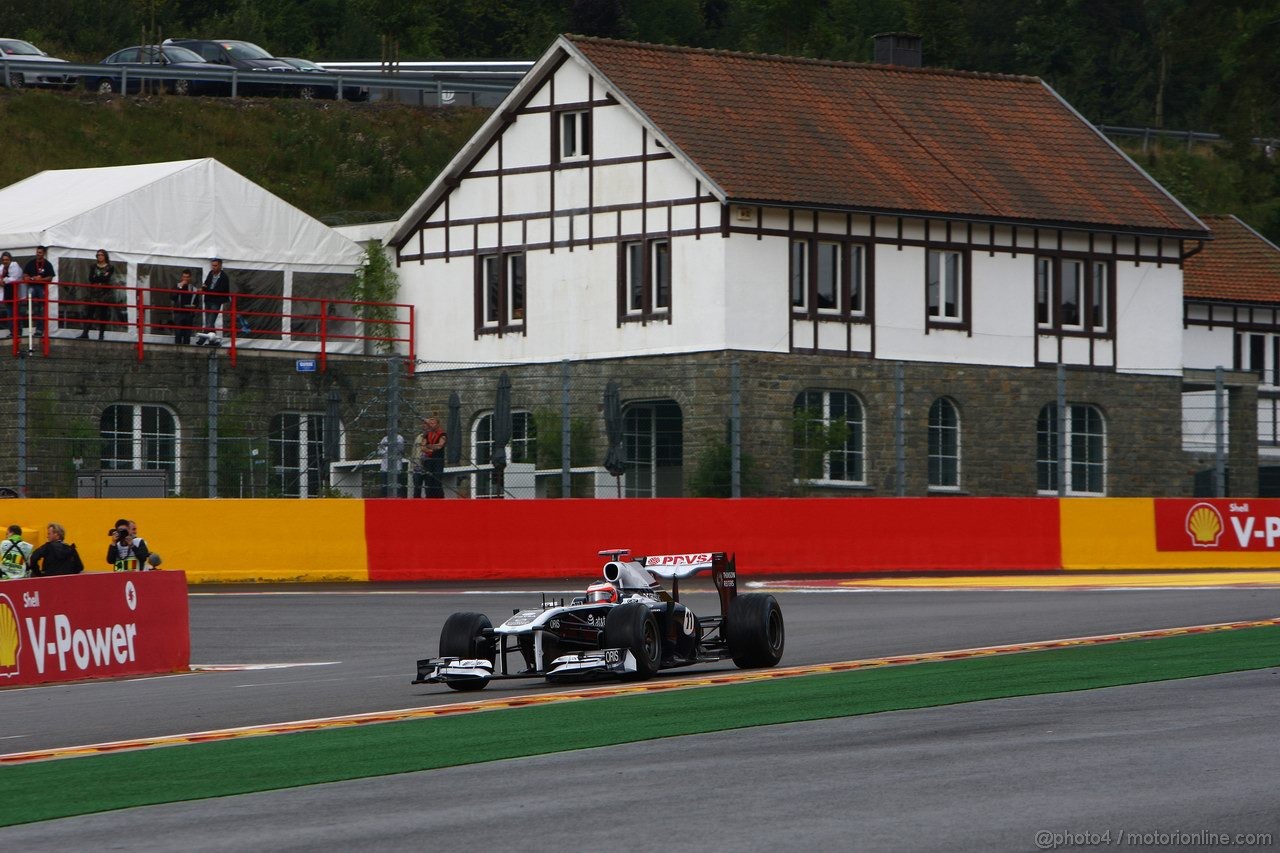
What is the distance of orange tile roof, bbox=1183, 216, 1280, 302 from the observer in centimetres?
5559

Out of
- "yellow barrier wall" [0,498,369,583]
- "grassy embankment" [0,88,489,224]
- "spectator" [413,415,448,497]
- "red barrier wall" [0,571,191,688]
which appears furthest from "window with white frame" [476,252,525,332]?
"red barrier wall" [0,571,191,688]

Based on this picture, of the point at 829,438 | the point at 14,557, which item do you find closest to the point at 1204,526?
the point at 829,438

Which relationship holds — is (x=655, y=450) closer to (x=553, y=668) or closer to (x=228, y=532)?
(x=228, y=532)

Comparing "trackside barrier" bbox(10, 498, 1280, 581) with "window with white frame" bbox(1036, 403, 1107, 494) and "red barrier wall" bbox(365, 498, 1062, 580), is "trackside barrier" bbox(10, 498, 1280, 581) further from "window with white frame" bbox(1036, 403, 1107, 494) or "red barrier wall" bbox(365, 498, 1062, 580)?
"window with white frame" bbox(1036, 403, 1107, 494)

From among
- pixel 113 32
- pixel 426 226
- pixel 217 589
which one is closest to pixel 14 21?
pixel 113 32

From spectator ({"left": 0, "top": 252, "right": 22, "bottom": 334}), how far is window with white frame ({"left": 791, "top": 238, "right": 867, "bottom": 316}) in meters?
14.0

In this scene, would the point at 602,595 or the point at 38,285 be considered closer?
the point at 602,595

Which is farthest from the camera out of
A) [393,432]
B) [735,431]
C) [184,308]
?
[184,308]

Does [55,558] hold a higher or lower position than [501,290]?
lower

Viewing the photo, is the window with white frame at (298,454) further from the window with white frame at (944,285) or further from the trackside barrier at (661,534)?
the window with white frame at (944,285)

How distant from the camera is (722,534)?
31031 millimetres

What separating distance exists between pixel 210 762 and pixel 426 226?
1327 inches

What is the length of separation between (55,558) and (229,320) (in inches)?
817

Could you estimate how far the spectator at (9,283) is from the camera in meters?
35.9
